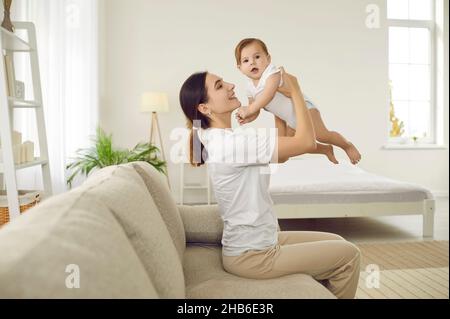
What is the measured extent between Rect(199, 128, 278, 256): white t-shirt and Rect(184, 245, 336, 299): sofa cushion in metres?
0.09

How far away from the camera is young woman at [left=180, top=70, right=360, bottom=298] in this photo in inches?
39.1

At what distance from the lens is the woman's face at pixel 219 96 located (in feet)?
3.36

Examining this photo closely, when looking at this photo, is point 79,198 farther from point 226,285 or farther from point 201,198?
point 201,198

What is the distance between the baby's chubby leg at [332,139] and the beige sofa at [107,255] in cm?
37

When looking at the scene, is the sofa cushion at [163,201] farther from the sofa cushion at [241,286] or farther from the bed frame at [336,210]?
the bed frame at [336,210]

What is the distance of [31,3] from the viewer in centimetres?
269

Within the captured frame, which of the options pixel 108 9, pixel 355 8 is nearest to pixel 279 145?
pixel 355 8

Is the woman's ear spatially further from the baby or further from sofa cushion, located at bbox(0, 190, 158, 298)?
sofa cushion, located at bbox(0, 190, 158, 298)

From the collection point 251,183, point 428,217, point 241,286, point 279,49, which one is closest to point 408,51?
point 279,49

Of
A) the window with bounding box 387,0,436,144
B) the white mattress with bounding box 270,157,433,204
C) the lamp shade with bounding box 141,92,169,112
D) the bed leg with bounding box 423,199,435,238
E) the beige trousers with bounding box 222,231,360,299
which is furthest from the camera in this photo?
the bed leg with bounding box 423,199,435,238

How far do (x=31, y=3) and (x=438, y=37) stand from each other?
238 cm

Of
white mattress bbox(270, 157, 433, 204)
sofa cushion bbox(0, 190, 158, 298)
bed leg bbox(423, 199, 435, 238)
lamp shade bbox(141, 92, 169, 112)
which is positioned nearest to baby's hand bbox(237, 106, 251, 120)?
sofa cushion bbox(0, 190, 158, 298)

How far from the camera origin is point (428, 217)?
127 inches

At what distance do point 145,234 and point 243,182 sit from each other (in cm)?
33
